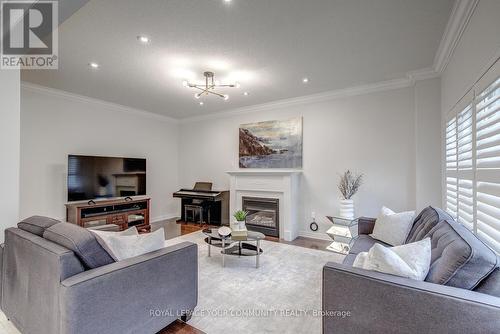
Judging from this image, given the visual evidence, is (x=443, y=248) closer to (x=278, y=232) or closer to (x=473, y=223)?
(x=473, y=223)

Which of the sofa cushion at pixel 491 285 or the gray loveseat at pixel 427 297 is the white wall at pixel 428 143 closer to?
the gray loveseat at pixel 427 297

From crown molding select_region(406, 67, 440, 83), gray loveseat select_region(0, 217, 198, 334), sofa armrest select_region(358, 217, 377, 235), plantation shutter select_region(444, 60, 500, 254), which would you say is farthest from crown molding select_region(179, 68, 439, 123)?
gray loveseat select_region(0, 217, 198, 334)

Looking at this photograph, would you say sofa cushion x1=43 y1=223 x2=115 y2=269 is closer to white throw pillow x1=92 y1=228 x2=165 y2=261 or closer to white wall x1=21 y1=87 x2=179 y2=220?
white throw pillow x1=92 y1=228 x2=165 y2=261

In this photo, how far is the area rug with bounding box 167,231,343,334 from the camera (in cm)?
195

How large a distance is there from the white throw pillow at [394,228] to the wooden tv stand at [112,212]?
439cm

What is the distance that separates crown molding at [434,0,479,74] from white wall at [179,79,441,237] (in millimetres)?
592

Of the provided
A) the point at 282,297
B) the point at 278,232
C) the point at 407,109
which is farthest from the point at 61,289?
the point at 407,109

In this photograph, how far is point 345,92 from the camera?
4172 mm

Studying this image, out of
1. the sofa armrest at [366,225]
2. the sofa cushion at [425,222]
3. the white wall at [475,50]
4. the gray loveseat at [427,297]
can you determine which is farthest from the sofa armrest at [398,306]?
the sofa armrest at [366,225]

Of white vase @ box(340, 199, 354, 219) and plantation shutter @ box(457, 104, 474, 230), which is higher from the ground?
plantation shutter @ box(457, 104, 474, 230)

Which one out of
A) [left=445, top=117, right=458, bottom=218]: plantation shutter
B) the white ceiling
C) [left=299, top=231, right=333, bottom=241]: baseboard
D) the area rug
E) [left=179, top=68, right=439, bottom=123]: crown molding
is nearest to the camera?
the area rug

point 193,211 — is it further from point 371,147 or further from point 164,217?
point 371,147

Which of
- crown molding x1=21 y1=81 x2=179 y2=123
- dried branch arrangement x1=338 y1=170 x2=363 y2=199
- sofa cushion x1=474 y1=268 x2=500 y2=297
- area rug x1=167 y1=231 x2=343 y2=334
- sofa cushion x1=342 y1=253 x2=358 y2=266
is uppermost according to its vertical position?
crown molding x1=21 y1=81 x2=179 y2=123

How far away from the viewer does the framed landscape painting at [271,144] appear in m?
4.73
